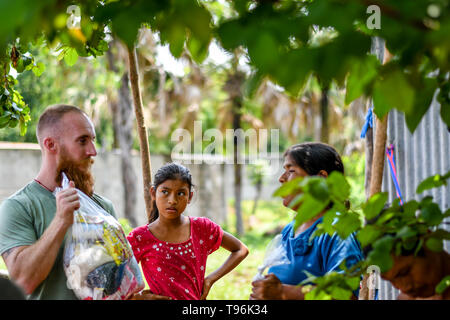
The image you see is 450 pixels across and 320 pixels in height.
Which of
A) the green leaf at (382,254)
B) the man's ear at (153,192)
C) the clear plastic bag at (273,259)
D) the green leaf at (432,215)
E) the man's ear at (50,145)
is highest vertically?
the man's ear at (50,145)

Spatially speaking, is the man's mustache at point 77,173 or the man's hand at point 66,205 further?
the man's mustache at point 77,173

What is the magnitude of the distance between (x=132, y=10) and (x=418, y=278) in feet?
3.66

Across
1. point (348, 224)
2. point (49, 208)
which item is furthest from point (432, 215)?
point (49, 208)

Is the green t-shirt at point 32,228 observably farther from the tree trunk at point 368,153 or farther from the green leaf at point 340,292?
the tree trunk at point 368,153

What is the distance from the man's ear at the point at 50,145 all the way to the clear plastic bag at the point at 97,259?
0.25 meters

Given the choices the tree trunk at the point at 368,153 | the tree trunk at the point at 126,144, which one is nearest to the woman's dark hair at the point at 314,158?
the tree trunk at the point at 368,153

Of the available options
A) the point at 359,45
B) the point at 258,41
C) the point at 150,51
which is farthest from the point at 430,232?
the point at 150,51

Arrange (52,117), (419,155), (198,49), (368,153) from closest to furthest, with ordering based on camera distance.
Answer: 1. (198,49)
2. (52,117)
3. (419,155)
4. (368,153)

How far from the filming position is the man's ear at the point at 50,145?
2.45 m

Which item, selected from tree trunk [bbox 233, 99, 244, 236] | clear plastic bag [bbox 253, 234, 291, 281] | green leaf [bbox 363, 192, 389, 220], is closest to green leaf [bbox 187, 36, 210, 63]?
green leaf [bbox 363, 192, 389, 220]

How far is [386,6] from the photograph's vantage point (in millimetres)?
1039

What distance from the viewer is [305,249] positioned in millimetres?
2209

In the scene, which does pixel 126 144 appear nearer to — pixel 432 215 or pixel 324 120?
pixel 324 120

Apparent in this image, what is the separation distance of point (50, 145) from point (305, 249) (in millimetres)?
1302
